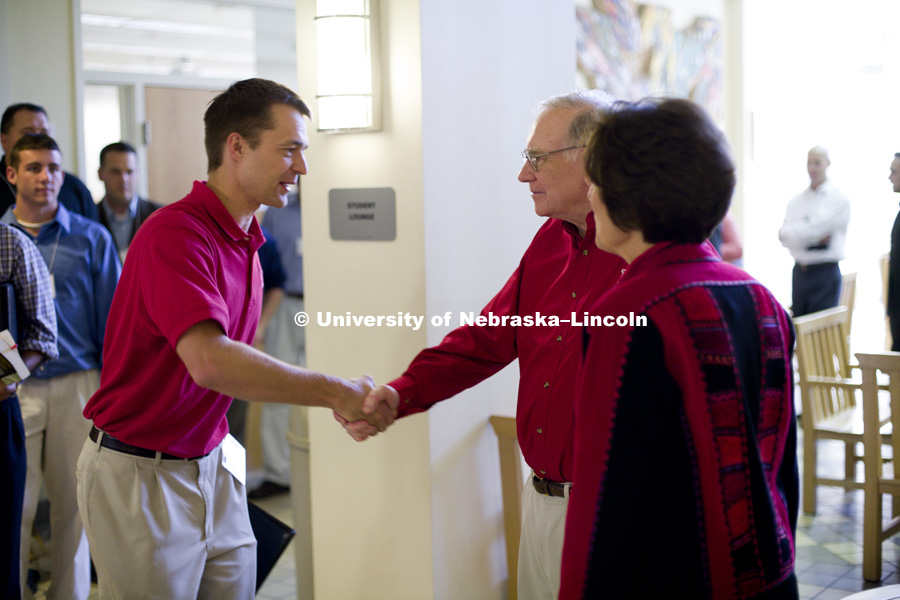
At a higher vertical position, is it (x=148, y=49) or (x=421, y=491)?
(x=148, y=49)

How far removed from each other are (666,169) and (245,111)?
1.06 meters

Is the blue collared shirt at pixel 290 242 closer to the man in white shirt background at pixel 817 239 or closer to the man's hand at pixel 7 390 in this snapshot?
the man's hand at pixel 7 390

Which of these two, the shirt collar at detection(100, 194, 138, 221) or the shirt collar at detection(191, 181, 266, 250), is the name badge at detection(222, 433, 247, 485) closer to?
the shirt collar at detection(191, 181, 266, 250)

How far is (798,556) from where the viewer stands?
3.78 m

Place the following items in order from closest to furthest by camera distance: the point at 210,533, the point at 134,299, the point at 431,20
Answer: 1. the point at 134,299
2. the point at 210,533
3. the point at 431,20

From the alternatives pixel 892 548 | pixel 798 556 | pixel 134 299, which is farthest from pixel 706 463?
pixel 892 548

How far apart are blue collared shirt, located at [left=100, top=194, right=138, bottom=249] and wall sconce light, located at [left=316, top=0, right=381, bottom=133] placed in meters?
1.96

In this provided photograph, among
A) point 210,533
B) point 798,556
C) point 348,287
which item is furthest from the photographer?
point 798,556

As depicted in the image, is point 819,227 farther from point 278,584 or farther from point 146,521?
point 146,521

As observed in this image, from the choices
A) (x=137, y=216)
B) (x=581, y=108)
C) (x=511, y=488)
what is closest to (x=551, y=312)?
(x=581, y=108)

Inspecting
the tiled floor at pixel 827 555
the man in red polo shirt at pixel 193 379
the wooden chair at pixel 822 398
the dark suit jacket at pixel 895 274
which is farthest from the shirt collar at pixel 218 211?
the dark suit jacket at pixel 895 274

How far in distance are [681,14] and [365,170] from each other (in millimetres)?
4787

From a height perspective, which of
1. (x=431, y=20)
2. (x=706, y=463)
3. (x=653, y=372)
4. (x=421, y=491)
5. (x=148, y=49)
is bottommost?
(x=421, y=491)

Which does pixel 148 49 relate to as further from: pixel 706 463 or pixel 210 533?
pixel 706 463
